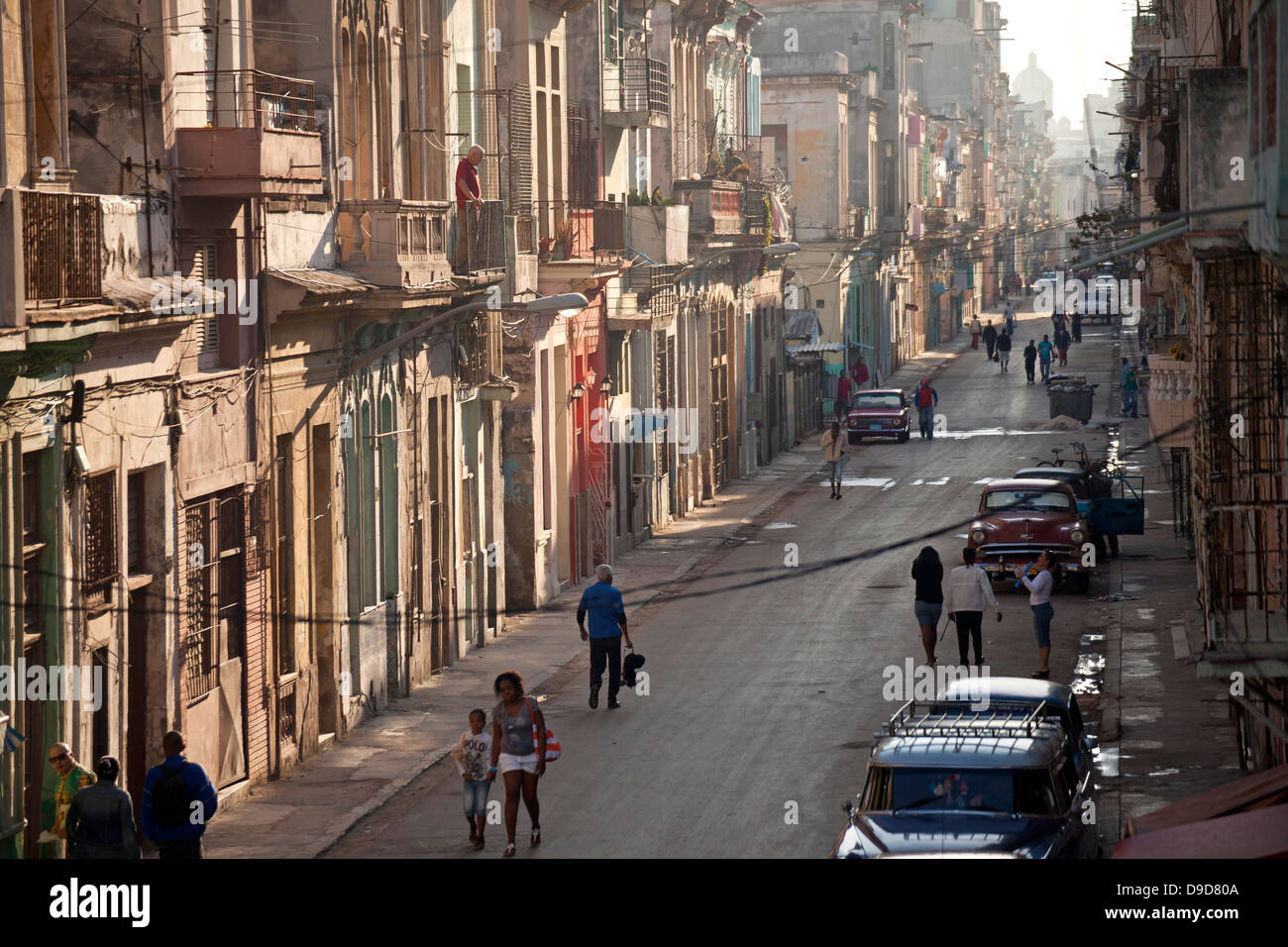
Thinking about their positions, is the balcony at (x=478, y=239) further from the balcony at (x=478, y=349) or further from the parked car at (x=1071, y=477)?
the parked car at (x=1071, y=477)

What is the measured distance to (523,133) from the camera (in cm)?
3123

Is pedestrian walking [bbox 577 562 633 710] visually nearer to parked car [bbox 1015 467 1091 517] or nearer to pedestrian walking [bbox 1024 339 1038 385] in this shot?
parked car [bbox 1015 467 1091 517]

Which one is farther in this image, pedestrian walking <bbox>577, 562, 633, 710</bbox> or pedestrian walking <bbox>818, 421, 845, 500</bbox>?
pedestrian walking <bbox>818, 421, 845, 500</bbox>

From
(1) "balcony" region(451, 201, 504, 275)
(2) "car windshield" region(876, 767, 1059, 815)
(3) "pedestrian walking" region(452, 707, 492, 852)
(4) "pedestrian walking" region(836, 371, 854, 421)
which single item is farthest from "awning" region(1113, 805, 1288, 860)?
(4) "pedestrian walking" region(836, 371, 854, 421)

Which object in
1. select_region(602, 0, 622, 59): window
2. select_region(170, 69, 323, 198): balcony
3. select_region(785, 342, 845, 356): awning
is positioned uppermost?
select_region(602, 0, 622, 59): window

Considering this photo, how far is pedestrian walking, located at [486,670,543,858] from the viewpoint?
1686 centimetres

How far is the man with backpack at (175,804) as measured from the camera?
1467 cm

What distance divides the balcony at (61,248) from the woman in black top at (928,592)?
11.9m

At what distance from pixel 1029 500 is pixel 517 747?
17.6 metres

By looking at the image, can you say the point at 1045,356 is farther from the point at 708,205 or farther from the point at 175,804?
the point at 175,804

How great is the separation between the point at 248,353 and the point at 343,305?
2439 mm

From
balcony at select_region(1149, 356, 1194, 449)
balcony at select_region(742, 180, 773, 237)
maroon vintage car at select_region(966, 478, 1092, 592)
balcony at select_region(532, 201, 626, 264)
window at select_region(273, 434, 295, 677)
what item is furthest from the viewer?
balcony at select_region(742, 180, 773, 237)

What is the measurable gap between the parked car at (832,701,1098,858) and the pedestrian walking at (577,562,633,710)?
27.9ft

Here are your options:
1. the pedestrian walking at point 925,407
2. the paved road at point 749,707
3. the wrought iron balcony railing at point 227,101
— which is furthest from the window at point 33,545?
the pedestrian walking at point 925,407
